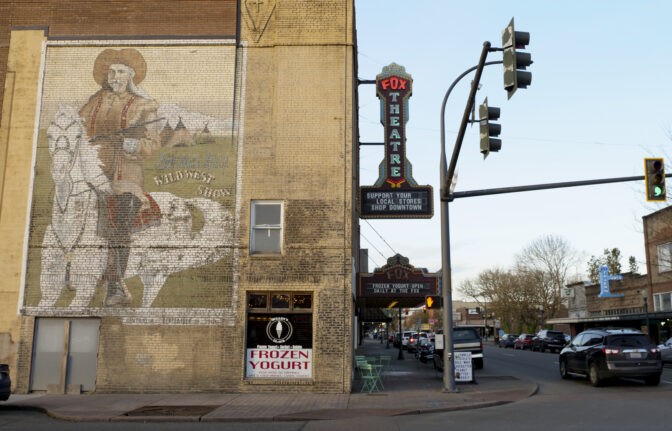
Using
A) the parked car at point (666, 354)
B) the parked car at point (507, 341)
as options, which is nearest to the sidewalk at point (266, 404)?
the parked car at point (666, 354)

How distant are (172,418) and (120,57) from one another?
37.0 feet

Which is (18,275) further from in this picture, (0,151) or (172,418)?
(172,418)

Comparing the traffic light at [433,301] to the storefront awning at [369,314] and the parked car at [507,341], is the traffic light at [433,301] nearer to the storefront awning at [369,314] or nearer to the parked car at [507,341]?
the storefront awning at [369,314]

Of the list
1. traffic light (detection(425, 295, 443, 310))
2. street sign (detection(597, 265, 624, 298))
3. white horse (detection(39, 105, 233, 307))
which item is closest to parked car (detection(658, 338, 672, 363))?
traffic light (detection(425, 295, 443, 310))

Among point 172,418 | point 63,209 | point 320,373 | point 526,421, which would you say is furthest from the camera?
point 63,209

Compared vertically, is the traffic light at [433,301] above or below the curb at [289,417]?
above

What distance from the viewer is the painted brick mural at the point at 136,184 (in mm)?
16547

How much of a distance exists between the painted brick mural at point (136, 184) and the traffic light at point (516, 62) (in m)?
9.66

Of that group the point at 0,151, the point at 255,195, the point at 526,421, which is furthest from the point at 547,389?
the point at 0,151

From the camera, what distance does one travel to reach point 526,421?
10.7 m

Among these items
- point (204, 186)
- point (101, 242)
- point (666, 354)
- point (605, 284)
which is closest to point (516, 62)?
point (204, 186)

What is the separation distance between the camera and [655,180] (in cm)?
1399

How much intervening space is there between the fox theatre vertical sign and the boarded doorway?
8826 mm

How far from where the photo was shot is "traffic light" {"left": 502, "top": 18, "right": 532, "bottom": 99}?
30.0 feet
